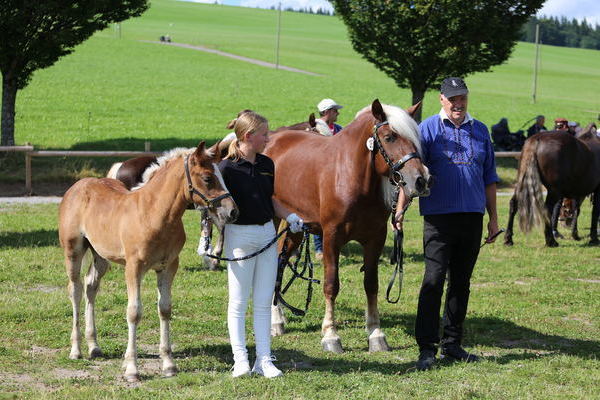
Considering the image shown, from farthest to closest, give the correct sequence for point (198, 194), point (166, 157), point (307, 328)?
point (307, 328)
point (166, 157)
point (198, 194)

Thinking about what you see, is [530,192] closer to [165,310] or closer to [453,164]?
[453,164]

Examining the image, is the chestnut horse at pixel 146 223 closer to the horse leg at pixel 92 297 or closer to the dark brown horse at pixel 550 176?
the horse leg at pixel 92 297

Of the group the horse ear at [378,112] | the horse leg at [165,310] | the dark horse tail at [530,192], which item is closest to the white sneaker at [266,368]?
the horse leg at [165,310]

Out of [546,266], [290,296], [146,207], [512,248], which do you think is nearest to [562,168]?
[512,248]

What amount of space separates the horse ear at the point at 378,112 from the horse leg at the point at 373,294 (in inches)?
47.5

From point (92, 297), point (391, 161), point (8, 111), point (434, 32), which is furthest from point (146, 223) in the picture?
point (434, 32)

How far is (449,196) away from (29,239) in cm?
831

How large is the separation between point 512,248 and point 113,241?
8.76 meters

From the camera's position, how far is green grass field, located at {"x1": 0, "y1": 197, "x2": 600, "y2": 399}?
18.7ft

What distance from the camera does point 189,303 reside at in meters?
8.68

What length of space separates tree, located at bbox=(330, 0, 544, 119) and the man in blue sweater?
16502 millimetres

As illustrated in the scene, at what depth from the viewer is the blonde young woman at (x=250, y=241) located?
5.83 metres

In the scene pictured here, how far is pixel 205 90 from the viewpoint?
147 ft

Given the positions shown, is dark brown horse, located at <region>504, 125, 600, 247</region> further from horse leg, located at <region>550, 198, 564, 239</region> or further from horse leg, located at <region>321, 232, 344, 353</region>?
horse leg, located at <region>321, 232, 344, 353</region>
